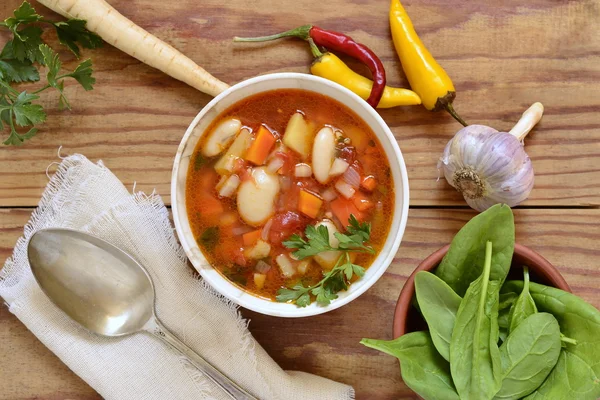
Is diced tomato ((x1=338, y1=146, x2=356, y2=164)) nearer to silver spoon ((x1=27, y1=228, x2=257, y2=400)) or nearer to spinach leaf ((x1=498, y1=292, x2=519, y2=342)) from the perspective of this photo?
spinach leaf ((x1=498, y1=292, x2=519, y2=342))

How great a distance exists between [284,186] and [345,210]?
0.18 metres

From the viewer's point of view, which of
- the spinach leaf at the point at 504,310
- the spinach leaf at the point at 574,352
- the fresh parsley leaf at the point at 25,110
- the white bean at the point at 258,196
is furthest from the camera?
the fresh parsley leaf at the point at 25,110

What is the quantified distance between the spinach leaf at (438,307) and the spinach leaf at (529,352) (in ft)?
0.43

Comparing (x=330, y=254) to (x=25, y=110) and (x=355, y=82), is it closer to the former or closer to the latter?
(x=355, y=82)

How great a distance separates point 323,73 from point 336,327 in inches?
29.1

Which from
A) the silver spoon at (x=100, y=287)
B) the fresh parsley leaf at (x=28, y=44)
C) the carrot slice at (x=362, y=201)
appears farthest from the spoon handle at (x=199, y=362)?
the fresh parsley leaf at (x=28, y=44)

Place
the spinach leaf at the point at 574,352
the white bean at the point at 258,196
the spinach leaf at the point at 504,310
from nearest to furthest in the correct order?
the spinach leaf at the point at 574,352
the spinach leaf at the point at 504,310
the white bean at the point at 258,196

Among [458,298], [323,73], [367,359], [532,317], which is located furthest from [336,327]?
[323,73]

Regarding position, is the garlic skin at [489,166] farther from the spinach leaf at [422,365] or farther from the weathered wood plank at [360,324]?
the spinach leaf at [422,365]

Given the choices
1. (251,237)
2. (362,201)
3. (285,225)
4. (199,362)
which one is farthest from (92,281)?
(362,201)

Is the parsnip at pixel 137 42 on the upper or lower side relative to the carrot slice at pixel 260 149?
upper

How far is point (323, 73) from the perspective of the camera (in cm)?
176

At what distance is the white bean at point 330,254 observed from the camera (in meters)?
1.61

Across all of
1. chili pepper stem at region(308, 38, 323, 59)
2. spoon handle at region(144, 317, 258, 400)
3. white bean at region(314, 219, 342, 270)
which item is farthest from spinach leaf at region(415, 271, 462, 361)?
chili pepper stem at region(308, 38, 323, 59)
